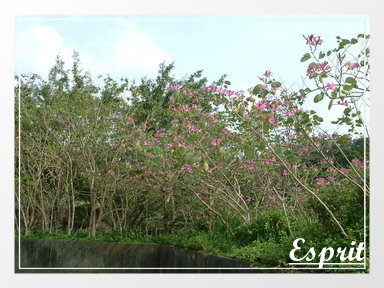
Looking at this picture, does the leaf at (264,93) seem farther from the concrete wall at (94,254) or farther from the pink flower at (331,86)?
the concrete wall at (94,254)

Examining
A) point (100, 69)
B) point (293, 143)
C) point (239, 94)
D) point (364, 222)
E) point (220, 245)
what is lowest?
point (220, 245)

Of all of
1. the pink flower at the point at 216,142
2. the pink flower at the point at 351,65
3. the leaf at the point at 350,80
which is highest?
the pink flower at the point at 351,65

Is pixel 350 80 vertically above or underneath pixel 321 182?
above

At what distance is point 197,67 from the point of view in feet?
16.0

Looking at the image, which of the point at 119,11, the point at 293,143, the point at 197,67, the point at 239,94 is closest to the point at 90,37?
the point at 119,11

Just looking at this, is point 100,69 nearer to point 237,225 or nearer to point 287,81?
point 287,81

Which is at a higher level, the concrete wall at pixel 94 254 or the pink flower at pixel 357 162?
the pink flower at pixel 357 162

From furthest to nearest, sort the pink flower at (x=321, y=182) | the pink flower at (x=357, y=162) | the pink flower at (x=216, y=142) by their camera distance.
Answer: the pink flower at (x=321, y=182), the pink flower at (x=216, y=142), the pink flower at (x=357, y=162)

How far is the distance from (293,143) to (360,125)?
1.08 meters

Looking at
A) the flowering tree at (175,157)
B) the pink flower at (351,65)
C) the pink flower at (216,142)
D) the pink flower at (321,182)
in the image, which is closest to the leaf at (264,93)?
the flowering tree at (175,157)

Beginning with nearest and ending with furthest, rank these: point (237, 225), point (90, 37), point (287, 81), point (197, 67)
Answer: point (287, 81) < point (90, 37) < point (197, 67) < point (237, 225)

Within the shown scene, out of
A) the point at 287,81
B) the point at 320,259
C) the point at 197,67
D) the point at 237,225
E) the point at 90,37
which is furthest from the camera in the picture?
the point at 237,225

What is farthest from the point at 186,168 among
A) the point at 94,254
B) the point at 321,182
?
A: the point at 94,254

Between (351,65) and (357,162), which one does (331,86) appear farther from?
(357,162)
